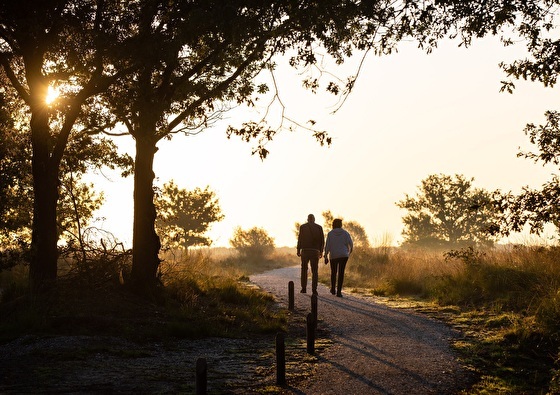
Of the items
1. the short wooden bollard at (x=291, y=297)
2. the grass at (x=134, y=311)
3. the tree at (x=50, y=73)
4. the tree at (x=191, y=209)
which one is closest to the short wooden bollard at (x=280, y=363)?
the grass at (x=134, y=311)

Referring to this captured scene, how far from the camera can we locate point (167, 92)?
13750 mm

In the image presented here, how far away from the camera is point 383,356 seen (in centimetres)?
845

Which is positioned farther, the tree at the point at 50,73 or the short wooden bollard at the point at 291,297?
the short wooden bollard at the point at 291,297

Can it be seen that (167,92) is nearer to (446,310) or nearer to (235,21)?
(235,21)

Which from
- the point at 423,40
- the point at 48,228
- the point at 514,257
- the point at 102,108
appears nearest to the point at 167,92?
the point at 102,108

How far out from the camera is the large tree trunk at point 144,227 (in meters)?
13.4

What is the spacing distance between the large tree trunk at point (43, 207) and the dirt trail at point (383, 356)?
20.9ft

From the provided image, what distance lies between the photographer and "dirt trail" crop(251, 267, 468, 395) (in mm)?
6871

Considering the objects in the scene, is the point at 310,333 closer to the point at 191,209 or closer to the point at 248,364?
the point at 248,364

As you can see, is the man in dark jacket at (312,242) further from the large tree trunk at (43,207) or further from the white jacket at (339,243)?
the large tree trunk at (43,207)

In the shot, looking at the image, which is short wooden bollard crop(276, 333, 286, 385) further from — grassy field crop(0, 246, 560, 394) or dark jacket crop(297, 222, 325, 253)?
dark jacket crop(297, 222, 325, 253)

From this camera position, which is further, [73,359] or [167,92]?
[167,92]

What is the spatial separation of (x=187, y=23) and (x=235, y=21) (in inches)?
42.9

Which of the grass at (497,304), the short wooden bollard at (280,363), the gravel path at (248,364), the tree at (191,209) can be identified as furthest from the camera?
the tree at (191,209)
